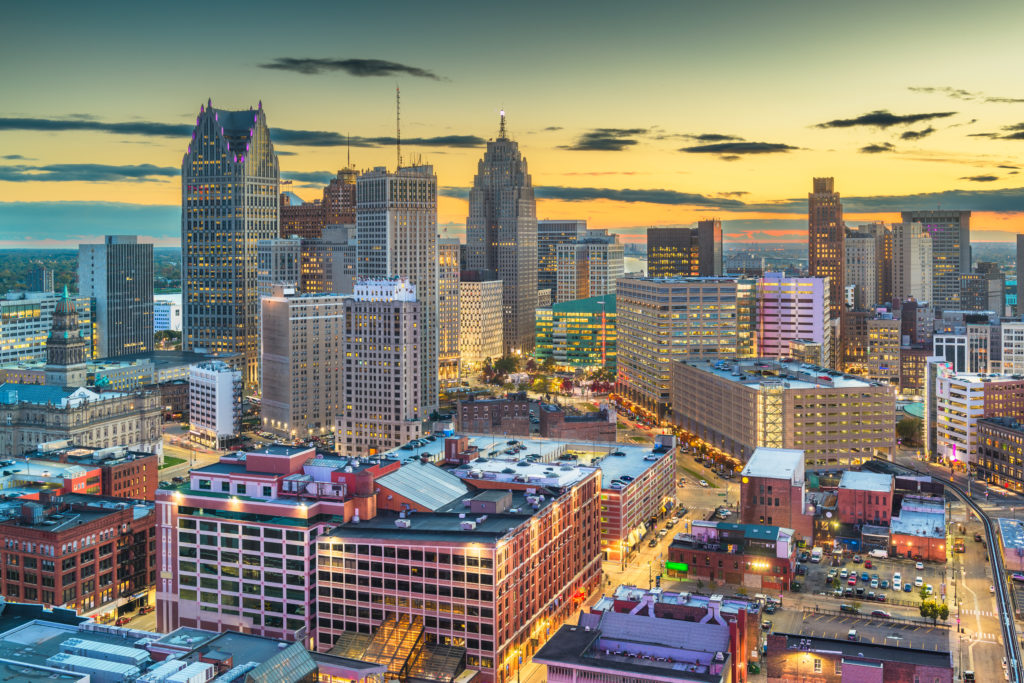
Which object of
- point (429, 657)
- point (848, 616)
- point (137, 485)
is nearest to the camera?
point (429, 657)

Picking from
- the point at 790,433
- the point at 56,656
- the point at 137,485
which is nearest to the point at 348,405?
the point at 137,485

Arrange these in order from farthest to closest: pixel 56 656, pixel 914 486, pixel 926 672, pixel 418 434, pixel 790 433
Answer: pixel 418 434, pixel 790 433, pixel 914 486, pixel 926 672, pixel 56 656

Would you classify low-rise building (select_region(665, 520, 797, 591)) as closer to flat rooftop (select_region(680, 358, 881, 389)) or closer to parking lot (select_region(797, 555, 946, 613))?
parking lot (select_region(797, 555, 946, 613))

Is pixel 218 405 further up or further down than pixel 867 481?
further up

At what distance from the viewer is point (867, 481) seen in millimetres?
143375

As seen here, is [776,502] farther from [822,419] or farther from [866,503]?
[822,419]

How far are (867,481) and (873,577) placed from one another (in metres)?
24.5

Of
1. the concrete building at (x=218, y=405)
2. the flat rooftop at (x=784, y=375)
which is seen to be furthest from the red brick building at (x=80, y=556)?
the flat rooftop at (x=784, y=375)

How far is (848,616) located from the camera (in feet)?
354

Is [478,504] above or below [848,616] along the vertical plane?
above

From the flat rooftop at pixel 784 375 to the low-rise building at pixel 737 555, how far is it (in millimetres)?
49287

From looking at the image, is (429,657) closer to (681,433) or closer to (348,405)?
(348,405)

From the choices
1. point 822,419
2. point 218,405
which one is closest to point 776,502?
point 822,419

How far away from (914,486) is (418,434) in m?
74.2
